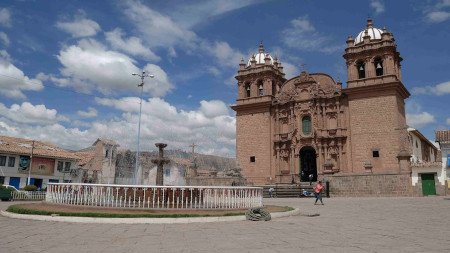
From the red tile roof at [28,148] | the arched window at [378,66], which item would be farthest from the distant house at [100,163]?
the arched window at [378,66]

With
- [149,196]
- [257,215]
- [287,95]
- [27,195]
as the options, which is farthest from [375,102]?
[27,195]

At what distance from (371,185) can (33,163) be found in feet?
98.9

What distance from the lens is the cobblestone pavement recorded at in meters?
6.00

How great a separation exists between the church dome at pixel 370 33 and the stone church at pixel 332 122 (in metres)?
0.08

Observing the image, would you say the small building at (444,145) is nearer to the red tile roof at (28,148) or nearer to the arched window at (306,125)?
the arched window at (306,125)

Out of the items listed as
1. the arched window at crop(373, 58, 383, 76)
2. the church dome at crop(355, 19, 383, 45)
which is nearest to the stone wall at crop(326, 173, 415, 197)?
the arched window at crop(373, 58, 383, 76)

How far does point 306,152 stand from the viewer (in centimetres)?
3438

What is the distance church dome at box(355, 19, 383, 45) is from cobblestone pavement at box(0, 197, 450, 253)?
25507 millimetres

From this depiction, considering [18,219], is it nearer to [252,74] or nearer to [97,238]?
[97,238]

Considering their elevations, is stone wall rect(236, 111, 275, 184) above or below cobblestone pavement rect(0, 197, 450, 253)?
above

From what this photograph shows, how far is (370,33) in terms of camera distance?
105 ft

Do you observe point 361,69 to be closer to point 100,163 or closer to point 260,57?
point 260,57

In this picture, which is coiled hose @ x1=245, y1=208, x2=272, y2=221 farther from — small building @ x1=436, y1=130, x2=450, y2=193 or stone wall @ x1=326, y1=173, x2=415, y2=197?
small building @ x1=436, y1=130, x2=450, y2=193

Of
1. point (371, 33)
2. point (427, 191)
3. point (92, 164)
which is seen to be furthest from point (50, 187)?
point (92, 164)
